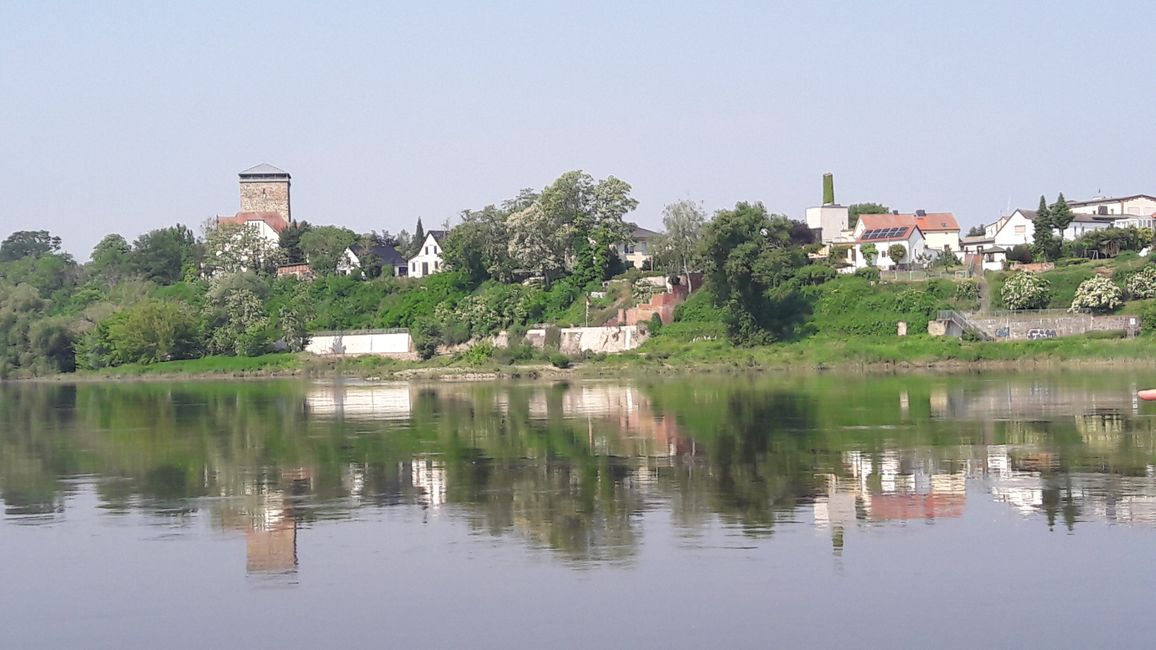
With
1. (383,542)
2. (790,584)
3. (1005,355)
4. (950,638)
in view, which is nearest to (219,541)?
(383,542)

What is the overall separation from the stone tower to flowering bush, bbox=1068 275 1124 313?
222 ft

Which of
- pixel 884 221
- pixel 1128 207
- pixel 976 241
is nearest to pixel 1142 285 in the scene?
pixel 884 221

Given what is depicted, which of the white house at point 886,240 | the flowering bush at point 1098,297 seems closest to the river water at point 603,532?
the flowering bush at point 1098,297

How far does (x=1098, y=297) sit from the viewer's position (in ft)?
194

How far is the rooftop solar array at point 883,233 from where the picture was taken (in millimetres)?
78750

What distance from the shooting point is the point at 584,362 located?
214ft

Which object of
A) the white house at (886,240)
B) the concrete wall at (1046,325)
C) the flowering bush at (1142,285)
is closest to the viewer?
the concrete wall at (1046,325)

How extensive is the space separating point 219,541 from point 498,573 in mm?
5305

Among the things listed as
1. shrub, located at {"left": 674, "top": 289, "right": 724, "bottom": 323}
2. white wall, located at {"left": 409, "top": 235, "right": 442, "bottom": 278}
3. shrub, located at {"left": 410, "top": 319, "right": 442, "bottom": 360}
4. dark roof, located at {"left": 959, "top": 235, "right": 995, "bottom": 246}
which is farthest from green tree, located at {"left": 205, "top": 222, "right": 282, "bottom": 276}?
dark roof, located at {"left": 959, "top": 235, "right": 995, "bottom": 246}

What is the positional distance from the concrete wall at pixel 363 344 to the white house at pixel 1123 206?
44697mm

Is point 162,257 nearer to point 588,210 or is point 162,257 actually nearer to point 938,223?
point 588,210

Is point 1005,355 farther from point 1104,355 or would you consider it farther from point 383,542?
point 383,542

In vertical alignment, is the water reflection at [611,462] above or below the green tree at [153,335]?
below

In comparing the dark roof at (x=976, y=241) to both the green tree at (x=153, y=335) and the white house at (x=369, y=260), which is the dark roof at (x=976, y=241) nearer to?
the white house at (x=369, y=260)
